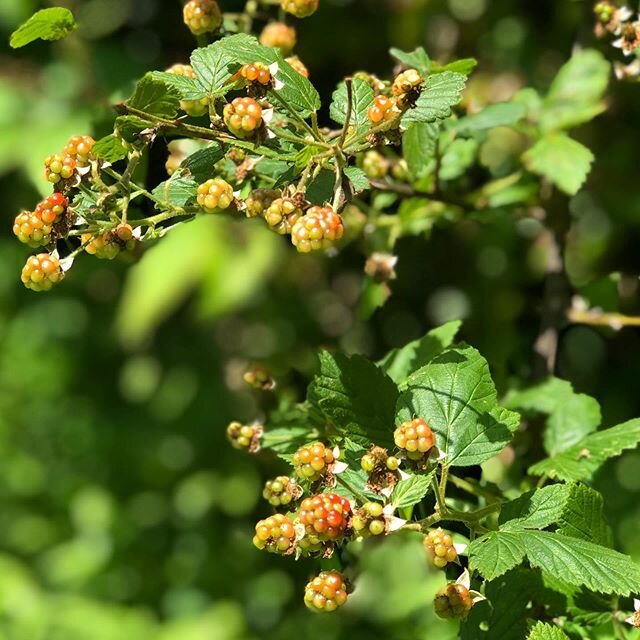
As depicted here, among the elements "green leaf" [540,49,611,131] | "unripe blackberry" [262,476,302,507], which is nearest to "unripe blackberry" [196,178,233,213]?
"unripe blackberry" [262,476,302,507]

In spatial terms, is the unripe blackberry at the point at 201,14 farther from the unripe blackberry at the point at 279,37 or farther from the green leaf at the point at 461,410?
the green leaf at the point at 461,410

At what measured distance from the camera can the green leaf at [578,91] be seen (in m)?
1.23

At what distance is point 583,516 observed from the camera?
836 mm

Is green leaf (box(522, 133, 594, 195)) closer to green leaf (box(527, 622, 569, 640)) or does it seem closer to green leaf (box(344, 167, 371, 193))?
green leaf (box(344, 167, 371, 193))

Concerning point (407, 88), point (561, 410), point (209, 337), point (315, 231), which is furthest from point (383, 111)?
point (209, 337)

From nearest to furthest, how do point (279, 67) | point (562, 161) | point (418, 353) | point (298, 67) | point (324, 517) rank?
point (324, 517) → point (279, 67) → point (298, 67) → point (418, 353) → point (562, 161)

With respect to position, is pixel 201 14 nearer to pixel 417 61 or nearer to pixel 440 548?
pixel 417 61

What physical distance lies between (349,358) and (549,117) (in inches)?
21.3

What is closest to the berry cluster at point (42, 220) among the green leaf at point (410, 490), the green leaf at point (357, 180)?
the green leaf at point (357, 180)

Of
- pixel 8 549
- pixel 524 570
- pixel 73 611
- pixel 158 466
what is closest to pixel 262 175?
pixel 524 570

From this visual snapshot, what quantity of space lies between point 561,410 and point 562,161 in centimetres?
30

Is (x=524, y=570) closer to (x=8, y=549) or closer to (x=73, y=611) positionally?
(x=73, y=611)

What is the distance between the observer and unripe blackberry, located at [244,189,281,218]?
0.79 metres

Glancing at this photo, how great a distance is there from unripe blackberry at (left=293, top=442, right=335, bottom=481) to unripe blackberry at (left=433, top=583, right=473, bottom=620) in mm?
131
